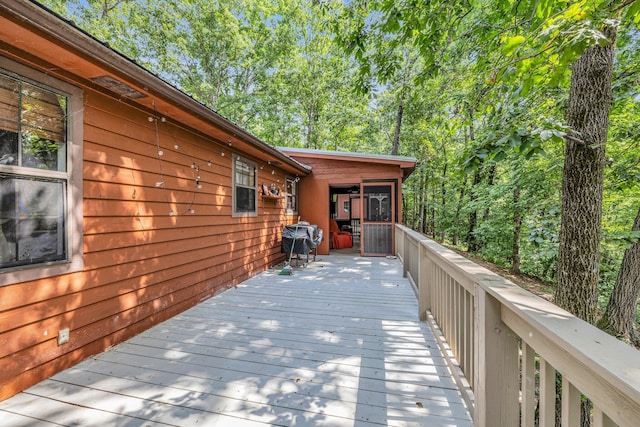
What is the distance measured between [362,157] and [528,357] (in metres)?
6.59

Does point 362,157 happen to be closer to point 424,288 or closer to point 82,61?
point 424,288

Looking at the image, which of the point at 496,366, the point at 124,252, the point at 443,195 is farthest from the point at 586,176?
the point at 443,195

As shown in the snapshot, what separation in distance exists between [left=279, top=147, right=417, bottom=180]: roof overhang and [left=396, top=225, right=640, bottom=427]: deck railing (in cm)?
502

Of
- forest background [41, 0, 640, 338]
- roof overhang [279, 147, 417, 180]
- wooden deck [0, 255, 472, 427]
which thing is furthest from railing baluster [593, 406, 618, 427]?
roof overhang [279, 147, 417, 180]

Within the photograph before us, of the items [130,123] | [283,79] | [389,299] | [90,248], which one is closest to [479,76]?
[389,299]

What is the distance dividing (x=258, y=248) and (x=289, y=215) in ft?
6.32

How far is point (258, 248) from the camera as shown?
5512mm

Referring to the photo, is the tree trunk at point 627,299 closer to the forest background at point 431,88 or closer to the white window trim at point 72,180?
the forest background at point 431,88

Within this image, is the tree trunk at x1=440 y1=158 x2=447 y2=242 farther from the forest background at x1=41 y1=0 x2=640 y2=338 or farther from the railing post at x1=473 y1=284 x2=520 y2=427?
the railing post at x1=473 y1=284 x2=520 y2=427

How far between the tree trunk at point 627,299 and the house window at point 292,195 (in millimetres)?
6196

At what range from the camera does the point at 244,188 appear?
5066 mm

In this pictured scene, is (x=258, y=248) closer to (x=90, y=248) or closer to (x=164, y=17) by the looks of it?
(x=90, y=248)

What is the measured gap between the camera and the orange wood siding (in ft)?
6.49

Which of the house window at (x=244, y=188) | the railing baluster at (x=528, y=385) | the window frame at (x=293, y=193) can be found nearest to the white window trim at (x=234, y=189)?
the house window at (x=244, y=188)
